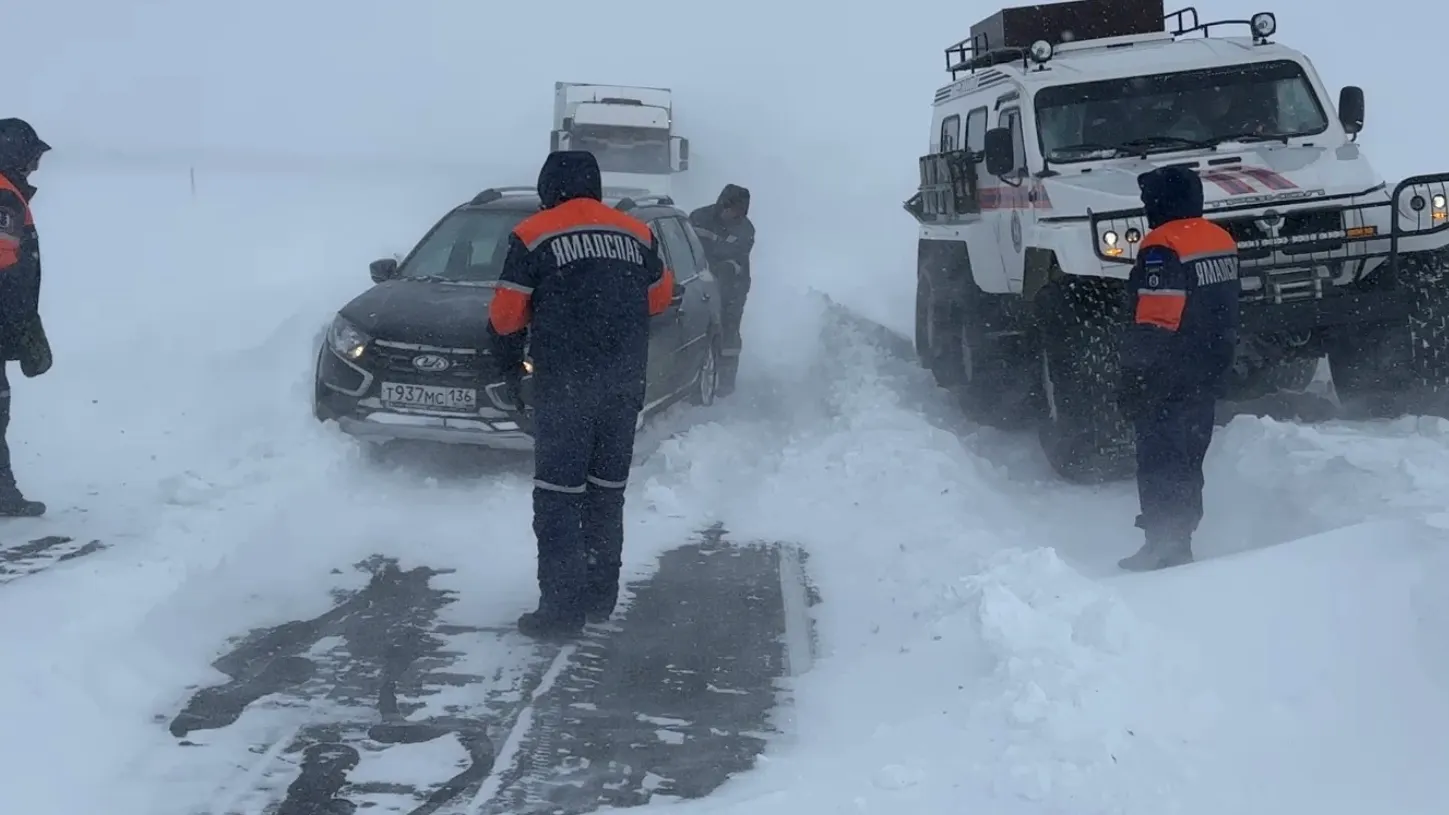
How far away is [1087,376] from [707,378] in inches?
136

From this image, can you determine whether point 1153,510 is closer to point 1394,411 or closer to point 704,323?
point 1394,411

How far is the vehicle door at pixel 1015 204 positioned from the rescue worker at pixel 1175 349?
235 cm

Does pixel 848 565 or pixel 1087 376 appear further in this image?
pixel 1087 376

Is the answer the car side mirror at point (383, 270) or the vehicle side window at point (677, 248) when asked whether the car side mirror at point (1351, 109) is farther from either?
the car side mirror at point (383, 270)

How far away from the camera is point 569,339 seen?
5594 millimetres

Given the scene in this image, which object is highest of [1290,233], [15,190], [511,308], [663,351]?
[15,190]

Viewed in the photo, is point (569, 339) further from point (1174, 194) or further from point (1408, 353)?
point (1408, 353)

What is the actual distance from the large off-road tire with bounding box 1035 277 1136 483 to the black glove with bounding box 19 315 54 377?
208 inches

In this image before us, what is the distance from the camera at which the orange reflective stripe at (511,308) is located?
221 inches

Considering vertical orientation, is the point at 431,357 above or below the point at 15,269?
below

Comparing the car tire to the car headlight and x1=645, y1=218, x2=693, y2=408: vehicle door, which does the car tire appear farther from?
the car headlight

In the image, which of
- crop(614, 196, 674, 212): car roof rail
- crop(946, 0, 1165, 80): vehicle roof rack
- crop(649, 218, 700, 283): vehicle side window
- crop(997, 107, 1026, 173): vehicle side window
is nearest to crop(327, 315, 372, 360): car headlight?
crop(614, 196, 674, 212): car roof rail

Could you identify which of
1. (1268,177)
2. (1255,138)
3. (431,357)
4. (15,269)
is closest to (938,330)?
(1255,138)

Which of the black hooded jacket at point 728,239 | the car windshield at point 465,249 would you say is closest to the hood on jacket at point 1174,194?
the car windshield at point 465,249
